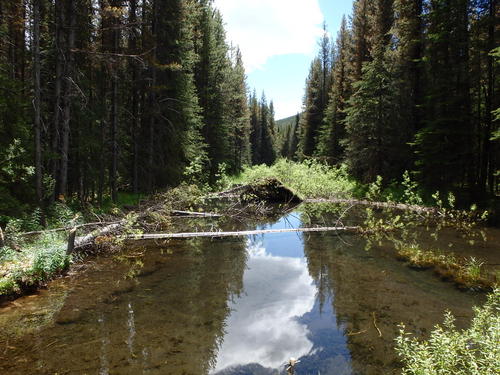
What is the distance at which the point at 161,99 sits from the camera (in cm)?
1988

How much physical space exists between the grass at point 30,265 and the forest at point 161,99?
301 centimetres

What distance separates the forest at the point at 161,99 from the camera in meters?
11.1

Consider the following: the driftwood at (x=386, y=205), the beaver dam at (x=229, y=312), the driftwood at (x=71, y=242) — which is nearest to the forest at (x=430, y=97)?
the driftwood at (x=386, y=205)

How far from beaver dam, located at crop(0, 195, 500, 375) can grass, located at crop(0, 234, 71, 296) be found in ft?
0.83

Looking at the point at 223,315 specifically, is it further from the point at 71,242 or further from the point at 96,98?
the point at 96,98

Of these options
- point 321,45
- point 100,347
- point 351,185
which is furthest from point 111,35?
point 321,45

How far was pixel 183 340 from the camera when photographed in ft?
15.1

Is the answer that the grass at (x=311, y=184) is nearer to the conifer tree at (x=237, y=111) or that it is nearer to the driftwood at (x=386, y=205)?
the driftwood at (x=386, y=205)

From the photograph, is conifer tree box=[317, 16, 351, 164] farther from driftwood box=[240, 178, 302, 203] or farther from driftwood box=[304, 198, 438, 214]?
driftwood box=[240, 178, 302, 203]

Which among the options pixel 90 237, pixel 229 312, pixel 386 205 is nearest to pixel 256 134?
pixel 386 205

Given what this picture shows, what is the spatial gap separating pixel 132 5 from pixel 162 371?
18.6m

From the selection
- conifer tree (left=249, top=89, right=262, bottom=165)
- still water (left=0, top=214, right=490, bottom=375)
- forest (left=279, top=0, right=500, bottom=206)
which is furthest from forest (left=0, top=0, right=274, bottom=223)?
conifer tree (left=249, top=89, right=262, bottom=165)

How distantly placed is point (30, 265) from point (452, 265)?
9.08 m

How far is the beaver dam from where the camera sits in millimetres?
4152
